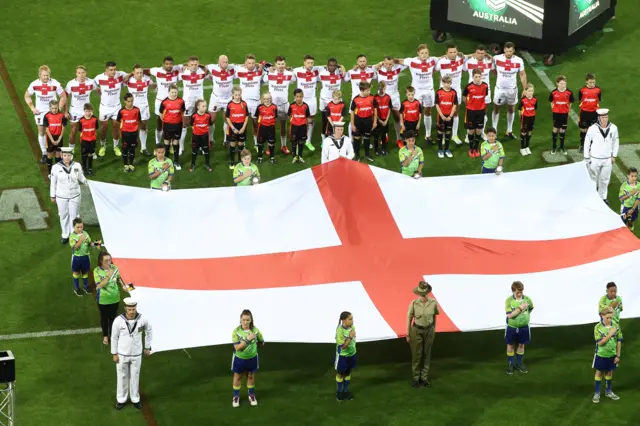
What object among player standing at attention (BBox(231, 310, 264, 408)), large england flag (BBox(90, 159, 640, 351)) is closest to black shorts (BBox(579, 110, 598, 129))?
large england flag (BBox(90, 159, 640, 351))

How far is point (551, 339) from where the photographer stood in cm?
2044

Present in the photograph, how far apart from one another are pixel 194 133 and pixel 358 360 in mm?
6526

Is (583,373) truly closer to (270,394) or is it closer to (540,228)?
(540,228)

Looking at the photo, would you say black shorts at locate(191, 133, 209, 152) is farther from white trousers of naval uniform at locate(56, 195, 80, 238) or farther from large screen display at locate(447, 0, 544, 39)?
large screen display at locate(447, 0, 544, 39)

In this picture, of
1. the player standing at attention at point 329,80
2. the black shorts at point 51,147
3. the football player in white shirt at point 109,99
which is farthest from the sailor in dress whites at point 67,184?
the player standing at attention at point 329,80

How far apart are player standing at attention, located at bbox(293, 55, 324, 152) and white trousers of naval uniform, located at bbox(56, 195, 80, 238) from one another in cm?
512

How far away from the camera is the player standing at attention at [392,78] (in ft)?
83.8

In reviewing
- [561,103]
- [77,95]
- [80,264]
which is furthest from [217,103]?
[561,103]

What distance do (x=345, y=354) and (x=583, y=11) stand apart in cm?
1310

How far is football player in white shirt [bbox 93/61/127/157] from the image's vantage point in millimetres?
25172

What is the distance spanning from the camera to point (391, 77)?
25672mm

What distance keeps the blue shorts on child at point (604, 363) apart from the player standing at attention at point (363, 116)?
7906 mm

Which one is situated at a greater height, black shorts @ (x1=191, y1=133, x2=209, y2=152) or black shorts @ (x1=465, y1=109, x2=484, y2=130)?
black shorts @ (x1=465, y1=109, x2=484, y2=130)

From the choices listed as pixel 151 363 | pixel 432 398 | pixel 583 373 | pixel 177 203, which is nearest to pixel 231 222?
pixel 177 203
